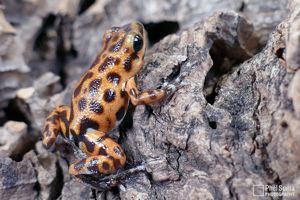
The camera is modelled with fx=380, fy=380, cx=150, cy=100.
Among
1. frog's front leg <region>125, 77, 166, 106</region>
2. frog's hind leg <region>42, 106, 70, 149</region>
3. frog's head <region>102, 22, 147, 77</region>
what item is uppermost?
frog's head <region>102, 22, 147, 77</region>

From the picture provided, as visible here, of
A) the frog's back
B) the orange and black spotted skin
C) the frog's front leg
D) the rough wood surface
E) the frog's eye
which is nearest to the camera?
the rough wood surface

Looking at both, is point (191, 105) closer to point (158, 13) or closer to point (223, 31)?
point (223, 31)

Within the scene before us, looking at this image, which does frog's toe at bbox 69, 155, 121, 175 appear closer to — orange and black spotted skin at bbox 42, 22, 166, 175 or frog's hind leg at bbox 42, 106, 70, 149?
orange and black spotted skin at bbox 42, 22, 166, 175

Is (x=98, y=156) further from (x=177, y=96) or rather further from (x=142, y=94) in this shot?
(x=177, y=96)

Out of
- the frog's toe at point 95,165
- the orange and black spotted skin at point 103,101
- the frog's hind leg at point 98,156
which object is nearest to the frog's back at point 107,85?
the orange and black spotted skin at point 103,101

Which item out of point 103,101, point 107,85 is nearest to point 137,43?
point 107,85

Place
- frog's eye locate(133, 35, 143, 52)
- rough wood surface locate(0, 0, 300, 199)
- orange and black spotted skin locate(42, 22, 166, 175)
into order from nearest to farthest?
1. rough wood surface locate(0, 0, 300, 199)
2. orange and black spotted skin locate(42, 22, 166, 175)
3. frog's eye locate(133, 35, 143, 52)

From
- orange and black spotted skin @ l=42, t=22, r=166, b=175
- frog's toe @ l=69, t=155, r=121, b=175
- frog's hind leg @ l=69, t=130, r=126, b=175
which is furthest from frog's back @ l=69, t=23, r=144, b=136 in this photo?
frog's toe @ l=69, t=155, r=121, b=175
